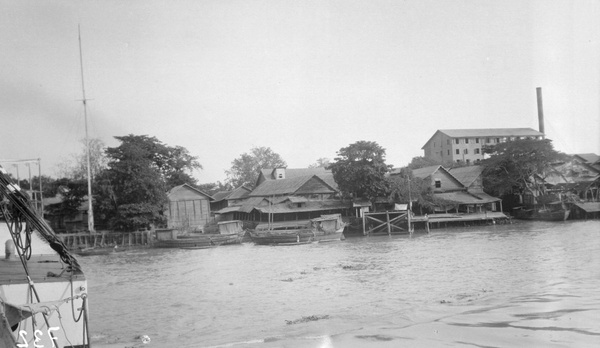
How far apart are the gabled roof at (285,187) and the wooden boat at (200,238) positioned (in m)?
6.24

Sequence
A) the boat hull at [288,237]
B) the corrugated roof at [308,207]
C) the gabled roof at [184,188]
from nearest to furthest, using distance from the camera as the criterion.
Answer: the boat hull at [288,237] → the corrugated roof at [308,207] → the gabled roof at [184,188]

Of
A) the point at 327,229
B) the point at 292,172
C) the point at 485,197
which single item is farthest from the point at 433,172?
the point at 292,172

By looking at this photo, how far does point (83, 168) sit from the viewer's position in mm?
42500

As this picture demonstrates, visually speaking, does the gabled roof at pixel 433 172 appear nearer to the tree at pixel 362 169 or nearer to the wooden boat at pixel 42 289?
the tree at pixel 362 169

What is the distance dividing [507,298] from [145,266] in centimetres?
2042

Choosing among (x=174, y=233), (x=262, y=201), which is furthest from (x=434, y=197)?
(x=174, y=233)

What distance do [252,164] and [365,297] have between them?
53.7 metres

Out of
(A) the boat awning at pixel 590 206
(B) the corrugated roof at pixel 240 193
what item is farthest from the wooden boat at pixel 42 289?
(A) the boat awning at pixel 590 206

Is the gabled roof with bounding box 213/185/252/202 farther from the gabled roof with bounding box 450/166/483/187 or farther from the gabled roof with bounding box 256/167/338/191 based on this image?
the gabled roof with bounding box 450/166/483/187

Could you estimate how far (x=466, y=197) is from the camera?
46531 mm

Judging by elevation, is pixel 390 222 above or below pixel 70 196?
below

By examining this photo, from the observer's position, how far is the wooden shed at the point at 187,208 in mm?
43781

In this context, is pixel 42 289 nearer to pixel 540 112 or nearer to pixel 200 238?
pixel 200 238

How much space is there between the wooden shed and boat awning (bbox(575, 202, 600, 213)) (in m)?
32.6
